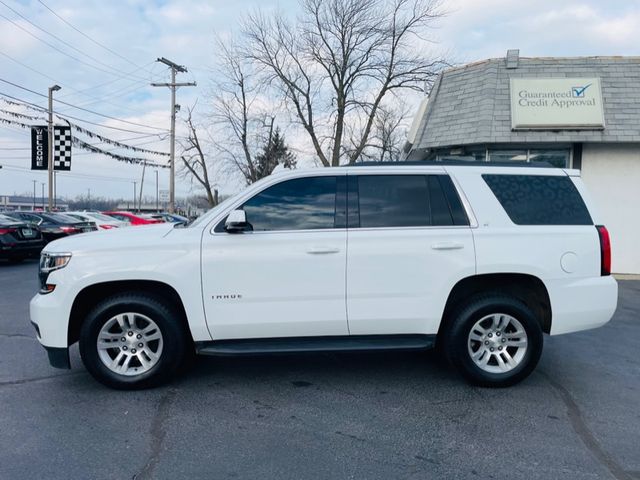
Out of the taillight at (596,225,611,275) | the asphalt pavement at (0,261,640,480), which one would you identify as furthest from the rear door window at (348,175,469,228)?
the asphalt pavement at (0,261,640,480)

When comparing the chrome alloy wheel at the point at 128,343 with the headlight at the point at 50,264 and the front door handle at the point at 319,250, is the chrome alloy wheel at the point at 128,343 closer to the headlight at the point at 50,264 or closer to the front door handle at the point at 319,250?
the headlight at the point at 50,264

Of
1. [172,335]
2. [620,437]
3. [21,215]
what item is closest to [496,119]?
[620,437]

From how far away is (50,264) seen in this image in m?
3.93

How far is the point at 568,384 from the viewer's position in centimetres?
431

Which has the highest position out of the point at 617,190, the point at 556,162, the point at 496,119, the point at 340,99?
the point at 340,99

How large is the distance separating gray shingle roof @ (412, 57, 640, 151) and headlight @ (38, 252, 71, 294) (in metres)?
9.10

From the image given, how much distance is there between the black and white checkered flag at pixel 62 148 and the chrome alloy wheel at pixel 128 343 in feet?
79.9

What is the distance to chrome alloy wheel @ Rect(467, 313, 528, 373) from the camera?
4.14 meters

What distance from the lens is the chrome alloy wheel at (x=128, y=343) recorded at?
3.96m

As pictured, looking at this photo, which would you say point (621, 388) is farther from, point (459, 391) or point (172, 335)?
point (172, 335)

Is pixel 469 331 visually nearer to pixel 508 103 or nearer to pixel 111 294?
pixel 111 294

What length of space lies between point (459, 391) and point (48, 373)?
12.9ft

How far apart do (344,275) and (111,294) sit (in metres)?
2.06

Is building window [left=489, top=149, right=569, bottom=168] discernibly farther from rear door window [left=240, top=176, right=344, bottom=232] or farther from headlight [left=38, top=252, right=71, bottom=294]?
headlight [left=38, top=252, right=71, bottom=294]
